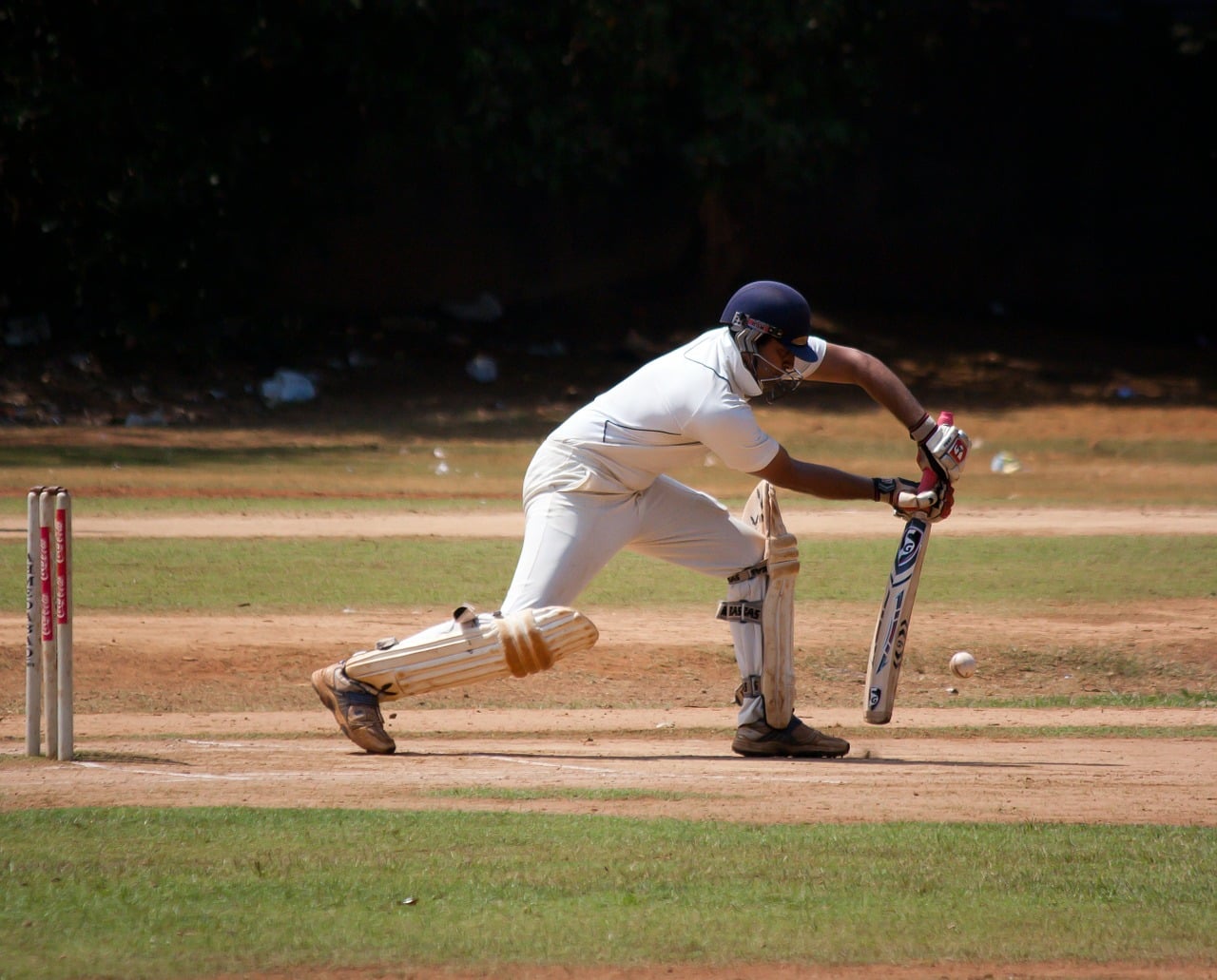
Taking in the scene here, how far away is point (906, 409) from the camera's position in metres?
6.88

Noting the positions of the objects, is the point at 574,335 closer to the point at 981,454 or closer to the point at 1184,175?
the point at 981,454

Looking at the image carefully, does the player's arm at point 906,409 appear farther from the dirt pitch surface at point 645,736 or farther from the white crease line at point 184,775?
the white crease line at point 184,775

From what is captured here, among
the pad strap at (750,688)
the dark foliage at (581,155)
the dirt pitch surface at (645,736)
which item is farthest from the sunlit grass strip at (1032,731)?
the dark foliage at (581,155)

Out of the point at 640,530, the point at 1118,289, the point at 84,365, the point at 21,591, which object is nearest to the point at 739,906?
the point at 640,530

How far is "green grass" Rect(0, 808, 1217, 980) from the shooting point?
4348 millimetres

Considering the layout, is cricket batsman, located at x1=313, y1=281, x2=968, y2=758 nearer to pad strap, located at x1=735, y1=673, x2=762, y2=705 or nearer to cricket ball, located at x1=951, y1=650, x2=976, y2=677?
pad strap, located at x1=735, y1=673, x2=762, y2=705

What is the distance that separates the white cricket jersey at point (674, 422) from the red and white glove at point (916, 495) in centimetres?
57

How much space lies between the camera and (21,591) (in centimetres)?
1104

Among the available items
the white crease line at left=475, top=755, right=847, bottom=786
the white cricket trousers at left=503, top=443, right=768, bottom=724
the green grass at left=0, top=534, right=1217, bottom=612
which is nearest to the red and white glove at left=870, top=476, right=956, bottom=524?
the white cricket trousers at left=503, top=443, right=768, bottom=724

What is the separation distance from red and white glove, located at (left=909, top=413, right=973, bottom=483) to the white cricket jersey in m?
0.69

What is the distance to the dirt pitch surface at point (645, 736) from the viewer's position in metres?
5.91

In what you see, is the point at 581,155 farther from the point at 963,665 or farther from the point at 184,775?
the point at 184,775

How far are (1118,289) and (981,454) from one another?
403 inches

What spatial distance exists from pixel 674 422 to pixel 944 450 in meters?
1.12
